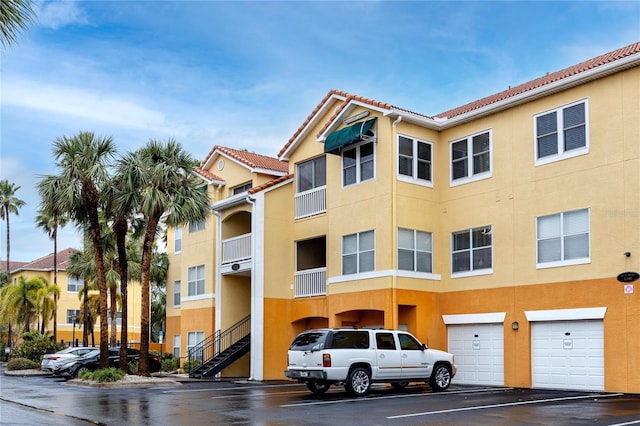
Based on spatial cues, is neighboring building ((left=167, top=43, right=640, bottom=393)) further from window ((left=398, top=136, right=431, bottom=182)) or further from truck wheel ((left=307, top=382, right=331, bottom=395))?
truck wheel ((left=307, top=382, right=331, bottom=395))

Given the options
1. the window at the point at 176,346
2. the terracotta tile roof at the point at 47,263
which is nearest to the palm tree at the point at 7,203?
the terracotta tile roof at the point at 47,263

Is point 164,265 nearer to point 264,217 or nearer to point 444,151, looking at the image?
point 264,217

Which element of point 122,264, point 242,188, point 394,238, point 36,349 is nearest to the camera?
point 394,238

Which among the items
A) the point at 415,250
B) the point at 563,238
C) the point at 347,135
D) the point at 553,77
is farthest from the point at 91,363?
the point at 553,77

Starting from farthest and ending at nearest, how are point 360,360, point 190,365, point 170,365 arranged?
1. point 170,365
2. point 190,365
3. point 360,360

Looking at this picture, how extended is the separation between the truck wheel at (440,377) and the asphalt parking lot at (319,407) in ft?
1.12

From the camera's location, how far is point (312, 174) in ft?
104

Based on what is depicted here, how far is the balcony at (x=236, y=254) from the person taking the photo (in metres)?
32.7

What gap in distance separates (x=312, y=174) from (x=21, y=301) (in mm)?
33815

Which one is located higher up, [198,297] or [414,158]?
[414,158]

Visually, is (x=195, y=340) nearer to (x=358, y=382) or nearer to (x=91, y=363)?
(x=91, y=363)

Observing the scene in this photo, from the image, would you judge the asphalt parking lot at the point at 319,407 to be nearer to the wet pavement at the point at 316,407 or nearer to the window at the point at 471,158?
the wet pavement at the point at 316,407

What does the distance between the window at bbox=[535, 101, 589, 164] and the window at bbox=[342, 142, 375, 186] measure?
240 inches

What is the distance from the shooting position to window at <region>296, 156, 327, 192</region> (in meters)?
31.0
